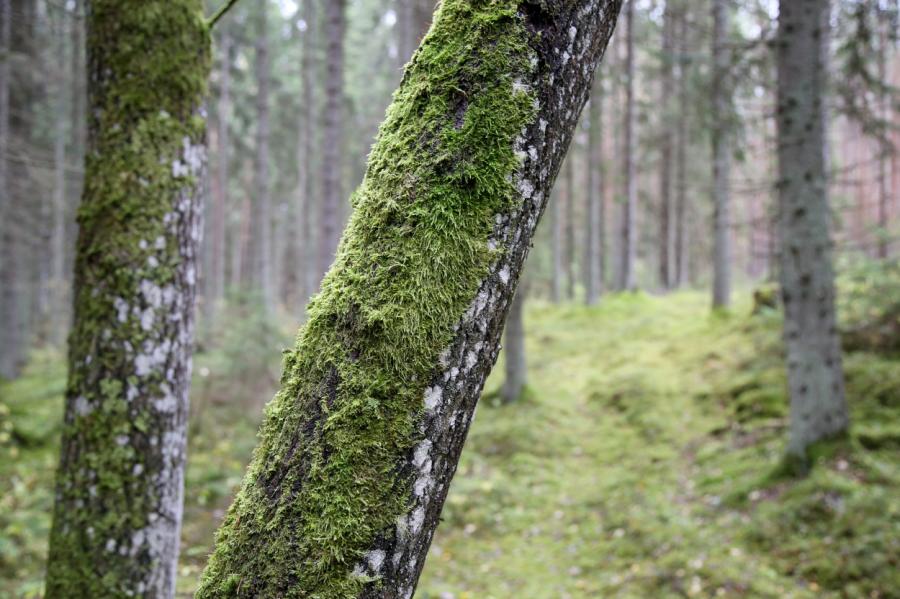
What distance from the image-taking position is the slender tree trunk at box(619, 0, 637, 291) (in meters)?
16.9

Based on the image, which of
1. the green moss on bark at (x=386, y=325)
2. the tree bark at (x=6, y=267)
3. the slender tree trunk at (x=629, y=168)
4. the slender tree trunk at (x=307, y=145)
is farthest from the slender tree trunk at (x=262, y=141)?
Answer: the green moss on bark at (x=386, y=325)

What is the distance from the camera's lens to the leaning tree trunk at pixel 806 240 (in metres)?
6.24

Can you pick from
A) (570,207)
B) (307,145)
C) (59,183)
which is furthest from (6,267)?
(570,207)

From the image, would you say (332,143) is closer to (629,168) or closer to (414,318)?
(414,318)

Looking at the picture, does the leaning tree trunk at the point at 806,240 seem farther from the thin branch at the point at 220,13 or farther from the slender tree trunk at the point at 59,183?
the slender tree trunk at the point at 59,183

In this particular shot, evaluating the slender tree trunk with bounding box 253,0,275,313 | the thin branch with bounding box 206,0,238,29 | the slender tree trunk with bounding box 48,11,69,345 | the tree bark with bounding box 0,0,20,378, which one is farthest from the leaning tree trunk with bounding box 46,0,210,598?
the slender tree trunk with bounding box 48,11,69,345

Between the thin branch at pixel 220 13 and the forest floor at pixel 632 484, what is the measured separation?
3.58 m

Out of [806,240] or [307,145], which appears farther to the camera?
[307,145]

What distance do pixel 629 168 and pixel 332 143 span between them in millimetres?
10513

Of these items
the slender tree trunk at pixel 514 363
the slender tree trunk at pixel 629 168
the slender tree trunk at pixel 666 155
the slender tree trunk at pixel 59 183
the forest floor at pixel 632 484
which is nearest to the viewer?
the forest floor at pixel 632 484

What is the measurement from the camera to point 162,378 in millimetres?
2828

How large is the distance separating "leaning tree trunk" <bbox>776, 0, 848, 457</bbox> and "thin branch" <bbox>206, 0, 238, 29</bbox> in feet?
19.7

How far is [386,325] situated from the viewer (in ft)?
4.10

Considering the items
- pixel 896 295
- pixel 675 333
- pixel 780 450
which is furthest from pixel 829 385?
pixel 675 333
